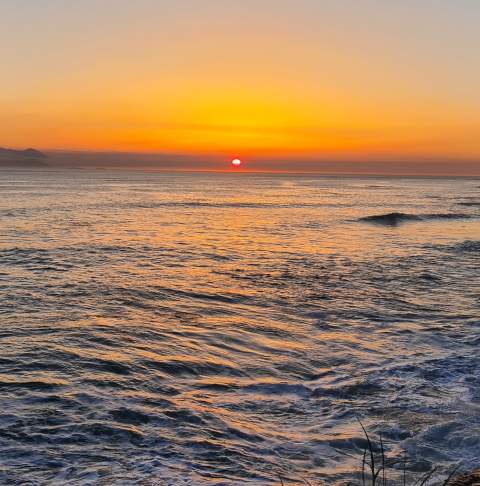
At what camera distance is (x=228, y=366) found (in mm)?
9156

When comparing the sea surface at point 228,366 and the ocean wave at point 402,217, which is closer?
the sea surface at point 228,366

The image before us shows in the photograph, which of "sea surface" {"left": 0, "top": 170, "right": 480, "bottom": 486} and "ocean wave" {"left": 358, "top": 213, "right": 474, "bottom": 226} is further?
"ocean wave" {"left": 358, "top": 213, "right": 474, "bottom": 226}

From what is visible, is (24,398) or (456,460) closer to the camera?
(456,460)

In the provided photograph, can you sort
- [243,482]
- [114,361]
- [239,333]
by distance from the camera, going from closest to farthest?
[243,482], [114,361], [239,333]

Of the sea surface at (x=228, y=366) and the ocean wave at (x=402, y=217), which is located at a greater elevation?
the ocean wave at (x=402, y=217)

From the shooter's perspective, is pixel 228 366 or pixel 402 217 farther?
pixel 402 217

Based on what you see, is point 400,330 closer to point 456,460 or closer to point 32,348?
point 456,460

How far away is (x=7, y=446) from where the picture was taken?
6.11 metres

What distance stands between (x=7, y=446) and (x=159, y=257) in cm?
1442

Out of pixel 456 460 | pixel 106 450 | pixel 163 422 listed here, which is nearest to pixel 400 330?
pixel 456 460

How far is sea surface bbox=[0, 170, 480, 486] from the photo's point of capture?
613cm

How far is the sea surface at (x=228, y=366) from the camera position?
241 inches

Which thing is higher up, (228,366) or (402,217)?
(402,217)

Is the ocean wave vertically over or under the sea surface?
over
